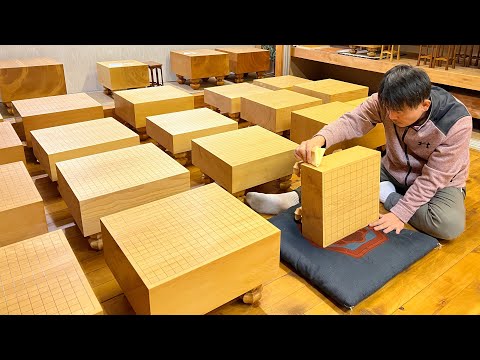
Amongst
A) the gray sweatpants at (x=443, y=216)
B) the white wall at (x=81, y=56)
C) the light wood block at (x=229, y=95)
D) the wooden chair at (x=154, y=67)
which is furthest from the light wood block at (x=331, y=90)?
the gray sweatpants at (x=443, y=216)

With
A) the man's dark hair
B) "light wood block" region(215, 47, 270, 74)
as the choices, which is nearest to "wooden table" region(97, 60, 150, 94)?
"light wood block" region(215, 47, 270, 74)

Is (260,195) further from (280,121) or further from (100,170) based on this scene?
(280,121)

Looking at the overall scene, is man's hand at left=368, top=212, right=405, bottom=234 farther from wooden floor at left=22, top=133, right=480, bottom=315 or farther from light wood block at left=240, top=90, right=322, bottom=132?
light wood block at left=240, top=90, right=322, bottom=132

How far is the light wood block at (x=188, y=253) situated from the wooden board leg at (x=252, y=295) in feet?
0.19

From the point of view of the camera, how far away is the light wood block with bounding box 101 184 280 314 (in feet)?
4.07

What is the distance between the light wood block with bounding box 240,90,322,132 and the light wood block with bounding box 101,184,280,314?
4.87 feet

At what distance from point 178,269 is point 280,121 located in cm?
193

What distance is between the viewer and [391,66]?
3707 mm

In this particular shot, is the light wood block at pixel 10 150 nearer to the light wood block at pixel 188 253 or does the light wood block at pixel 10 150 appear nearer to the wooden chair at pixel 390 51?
the light wood block at pixel 188 253

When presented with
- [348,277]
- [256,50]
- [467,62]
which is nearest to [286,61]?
[256,50]

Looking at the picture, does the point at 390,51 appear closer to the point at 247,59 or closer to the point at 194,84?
the point at 247,59

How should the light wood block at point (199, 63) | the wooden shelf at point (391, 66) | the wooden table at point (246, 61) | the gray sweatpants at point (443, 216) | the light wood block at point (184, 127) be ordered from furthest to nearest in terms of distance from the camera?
the wooden table at point (246, 61) → the light wood block at point (199, 63) → the wooden shelf at point (391, 66) → the light wood block at point (184, 127) → the gray sweatpants at point (443, 216)

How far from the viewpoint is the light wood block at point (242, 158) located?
210cm

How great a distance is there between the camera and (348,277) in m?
1.59
